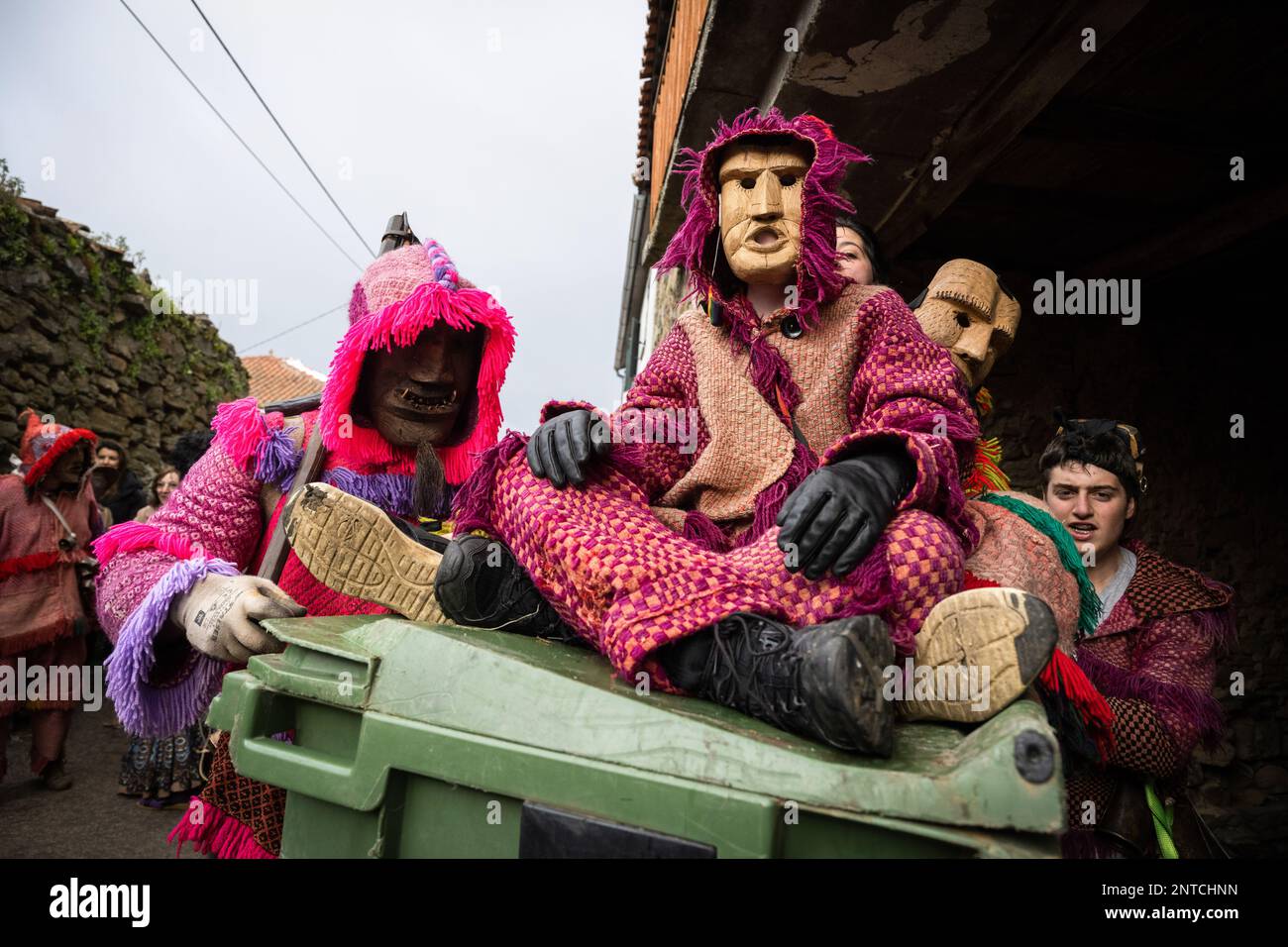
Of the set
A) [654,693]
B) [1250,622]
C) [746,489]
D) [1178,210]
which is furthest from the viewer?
[1250,622]

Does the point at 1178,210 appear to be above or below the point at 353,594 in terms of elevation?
above

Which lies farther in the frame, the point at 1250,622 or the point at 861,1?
the point at 1250,622

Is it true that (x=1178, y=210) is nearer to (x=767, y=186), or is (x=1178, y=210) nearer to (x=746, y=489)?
(x=767, y=186)

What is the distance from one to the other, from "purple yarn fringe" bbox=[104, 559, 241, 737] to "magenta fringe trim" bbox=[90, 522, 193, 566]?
0.12m

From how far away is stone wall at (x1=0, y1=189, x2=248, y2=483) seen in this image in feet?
21.5

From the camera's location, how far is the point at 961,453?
60.6 inches

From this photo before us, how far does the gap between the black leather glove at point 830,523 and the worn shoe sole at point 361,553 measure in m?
0.76

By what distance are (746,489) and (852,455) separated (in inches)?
13.3

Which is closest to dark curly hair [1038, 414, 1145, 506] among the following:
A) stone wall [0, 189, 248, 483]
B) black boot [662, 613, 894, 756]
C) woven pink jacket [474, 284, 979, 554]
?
woven pink jacket [474, 284, 979, 554]

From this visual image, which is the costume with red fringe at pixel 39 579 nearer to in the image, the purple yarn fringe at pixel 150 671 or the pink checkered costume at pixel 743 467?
the purple yarn fringe at pixel 150 671

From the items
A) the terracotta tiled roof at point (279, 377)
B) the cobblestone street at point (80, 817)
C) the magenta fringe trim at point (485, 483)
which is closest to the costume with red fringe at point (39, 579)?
the cobblestone street at point (80, 817)
